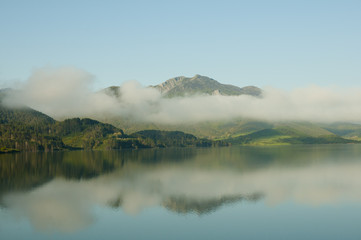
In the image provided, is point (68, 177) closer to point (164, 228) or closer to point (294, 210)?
point (164, 228)

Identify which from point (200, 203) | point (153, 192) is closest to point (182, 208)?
point (200, 203)

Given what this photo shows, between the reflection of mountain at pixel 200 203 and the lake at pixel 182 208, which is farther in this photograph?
the reflection of mountain at pixel 200 203

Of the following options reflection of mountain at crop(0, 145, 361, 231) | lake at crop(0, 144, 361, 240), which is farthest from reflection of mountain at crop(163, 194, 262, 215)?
lake at crop(0, 144, 361, 240)

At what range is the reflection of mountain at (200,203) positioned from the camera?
67.2 m

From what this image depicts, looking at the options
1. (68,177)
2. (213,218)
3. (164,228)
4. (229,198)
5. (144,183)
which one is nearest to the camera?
(164,228)

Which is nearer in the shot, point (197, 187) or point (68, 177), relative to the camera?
point (197, 187)

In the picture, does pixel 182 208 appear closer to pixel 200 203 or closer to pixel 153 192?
pixel 200 203

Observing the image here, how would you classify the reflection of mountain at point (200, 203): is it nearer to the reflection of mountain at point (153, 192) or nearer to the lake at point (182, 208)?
the reflection of mountain at point (153, 192)

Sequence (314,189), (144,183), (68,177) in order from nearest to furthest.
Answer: (314,189) < (144,183) < (68,177)

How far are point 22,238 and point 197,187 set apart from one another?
5348 centimetres

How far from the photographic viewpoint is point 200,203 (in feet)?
239

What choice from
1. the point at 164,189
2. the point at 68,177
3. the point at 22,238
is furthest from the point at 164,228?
the point at 68,177

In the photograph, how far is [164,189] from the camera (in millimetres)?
92375

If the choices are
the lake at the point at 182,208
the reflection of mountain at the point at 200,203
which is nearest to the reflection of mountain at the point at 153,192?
the reflection of mountain at the point at 200,203
